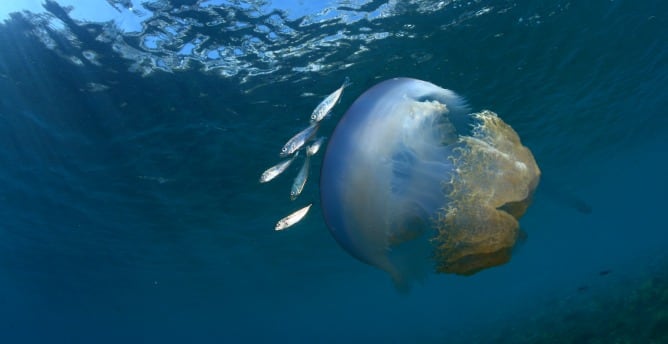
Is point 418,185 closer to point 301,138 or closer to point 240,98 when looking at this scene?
point 301,138

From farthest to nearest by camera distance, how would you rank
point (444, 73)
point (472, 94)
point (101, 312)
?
point (101, 312)
point (472, 94)
point (444, 73)

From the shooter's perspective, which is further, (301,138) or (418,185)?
(301,138)

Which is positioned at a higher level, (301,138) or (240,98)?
(301,138)

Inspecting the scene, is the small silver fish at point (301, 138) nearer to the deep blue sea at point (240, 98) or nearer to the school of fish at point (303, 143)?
the school of fish at point (303, 143)

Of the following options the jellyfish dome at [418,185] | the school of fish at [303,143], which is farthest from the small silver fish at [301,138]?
the jellyfish dome at [418,185]

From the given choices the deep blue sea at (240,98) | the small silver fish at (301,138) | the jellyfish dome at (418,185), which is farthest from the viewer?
the deep blue sea at (240,98)

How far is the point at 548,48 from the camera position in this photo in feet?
42.0

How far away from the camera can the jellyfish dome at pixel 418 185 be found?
238cm

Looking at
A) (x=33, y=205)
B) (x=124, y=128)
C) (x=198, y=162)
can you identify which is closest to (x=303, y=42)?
(x=124, y=128)

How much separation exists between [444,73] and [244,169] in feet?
26.6

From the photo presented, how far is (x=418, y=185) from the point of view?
2525 millimetres

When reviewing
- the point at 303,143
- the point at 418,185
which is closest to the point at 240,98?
the point at 303,143

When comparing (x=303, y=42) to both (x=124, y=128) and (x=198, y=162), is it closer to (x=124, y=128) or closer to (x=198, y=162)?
(x=124, y=128)

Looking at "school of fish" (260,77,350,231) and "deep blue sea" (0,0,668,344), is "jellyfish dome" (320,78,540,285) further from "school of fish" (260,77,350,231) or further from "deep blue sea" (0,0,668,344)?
"school of fish" (260,77,350,231)
